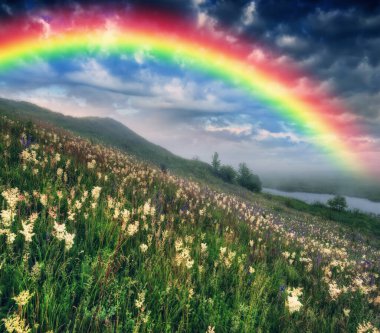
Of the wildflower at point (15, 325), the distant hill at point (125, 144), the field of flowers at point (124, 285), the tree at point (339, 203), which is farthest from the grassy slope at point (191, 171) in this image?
the wildflower at point (15, 325)

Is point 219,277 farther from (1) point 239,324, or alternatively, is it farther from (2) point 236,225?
(2) point 236,225

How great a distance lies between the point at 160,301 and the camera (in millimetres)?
2555

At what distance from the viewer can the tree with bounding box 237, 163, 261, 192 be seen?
214 ft

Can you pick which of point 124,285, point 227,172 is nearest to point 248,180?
point 227,172

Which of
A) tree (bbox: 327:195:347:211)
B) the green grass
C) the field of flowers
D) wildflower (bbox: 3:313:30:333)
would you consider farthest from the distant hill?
wildflower (bbox: 3:313:30:333)

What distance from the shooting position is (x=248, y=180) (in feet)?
218

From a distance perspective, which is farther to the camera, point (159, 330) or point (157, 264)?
point (157, 264)

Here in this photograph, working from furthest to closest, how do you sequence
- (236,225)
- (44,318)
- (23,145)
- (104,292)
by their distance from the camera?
1. (236,225)
2. (23,145)
3. (104,292)
4. (44,318)

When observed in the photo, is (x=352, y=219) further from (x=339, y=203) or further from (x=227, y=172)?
(x=227, y=172)

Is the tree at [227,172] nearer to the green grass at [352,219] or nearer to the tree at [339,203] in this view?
the green grass at [352,219]

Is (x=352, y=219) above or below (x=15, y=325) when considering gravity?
below

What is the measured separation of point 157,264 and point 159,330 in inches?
34.4

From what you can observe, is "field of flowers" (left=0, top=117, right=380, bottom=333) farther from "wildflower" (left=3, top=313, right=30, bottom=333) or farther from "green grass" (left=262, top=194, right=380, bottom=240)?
"green grass" (left=262, top=194, right=380, bottom=240)

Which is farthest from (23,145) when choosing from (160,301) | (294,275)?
(294,275)
